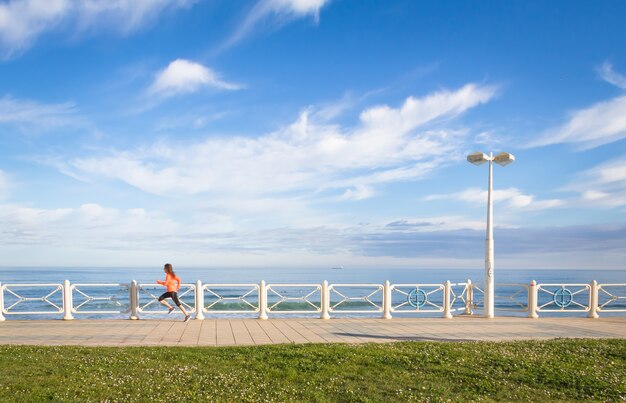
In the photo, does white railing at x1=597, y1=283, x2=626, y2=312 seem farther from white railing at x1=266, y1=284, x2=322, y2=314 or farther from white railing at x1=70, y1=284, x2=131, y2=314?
white railing at x1=70, y1=284, x2=131, y2=314

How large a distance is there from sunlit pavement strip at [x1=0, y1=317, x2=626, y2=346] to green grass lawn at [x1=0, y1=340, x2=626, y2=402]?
5.15ft

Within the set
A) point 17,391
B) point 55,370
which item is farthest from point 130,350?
point 17,391

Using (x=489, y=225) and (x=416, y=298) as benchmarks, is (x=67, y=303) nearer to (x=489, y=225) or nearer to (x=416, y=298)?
(x=416, y=298)

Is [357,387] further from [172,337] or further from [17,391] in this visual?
[172,337]

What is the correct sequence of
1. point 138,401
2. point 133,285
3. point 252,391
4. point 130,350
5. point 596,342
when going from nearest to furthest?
point 138,401, point 252,391, point 130,350, point 596,342, point 133,285

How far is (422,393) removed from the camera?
22.6ft

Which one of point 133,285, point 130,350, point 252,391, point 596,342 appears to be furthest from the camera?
point 133,285

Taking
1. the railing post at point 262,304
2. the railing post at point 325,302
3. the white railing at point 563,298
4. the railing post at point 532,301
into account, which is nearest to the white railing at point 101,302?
the railing post at point 262,304

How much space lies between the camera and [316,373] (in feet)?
25.6

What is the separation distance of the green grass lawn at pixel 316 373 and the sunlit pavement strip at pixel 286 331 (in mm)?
1569

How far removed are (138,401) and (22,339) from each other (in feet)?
22.7

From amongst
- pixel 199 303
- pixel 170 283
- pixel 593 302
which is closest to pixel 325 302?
pixel 199 303

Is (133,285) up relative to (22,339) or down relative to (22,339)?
up

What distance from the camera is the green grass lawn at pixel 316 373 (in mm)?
6805
